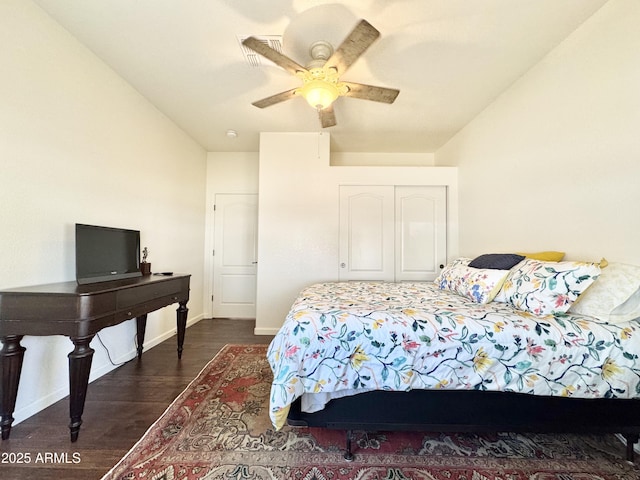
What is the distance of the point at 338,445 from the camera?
1477 mm

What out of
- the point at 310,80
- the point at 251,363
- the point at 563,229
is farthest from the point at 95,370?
the point at 563,229

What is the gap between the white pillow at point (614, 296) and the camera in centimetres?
135

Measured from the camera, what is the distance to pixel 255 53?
2014 mm

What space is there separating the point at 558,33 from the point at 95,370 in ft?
14.2

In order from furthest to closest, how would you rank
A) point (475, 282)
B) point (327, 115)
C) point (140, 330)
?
1. point (140, 330)
2. point (327, 115)
3. point (475, 282)

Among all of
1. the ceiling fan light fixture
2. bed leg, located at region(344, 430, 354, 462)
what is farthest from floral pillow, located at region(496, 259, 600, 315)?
the ceiling fan light fixture

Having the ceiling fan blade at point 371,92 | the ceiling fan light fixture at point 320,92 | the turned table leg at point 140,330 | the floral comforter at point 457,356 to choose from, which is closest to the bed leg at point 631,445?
the floral comforter at point 457,356

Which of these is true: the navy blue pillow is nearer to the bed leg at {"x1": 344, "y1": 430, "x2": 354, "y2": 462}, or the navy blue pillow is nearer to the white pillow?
the white pillow

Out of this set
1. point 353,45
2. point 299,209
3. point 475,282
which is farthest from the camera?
point 299,209

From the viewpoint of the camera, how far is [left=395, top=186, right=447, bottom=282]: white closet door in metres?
3.51

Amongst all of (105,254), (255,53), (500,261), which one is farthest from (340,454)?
(255,53)

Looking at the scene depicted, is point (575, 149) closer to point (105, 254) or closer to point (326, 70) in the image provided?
point (326, 70)

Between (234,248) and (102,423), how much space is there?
278cm

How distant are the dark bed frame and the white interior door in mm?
3072
